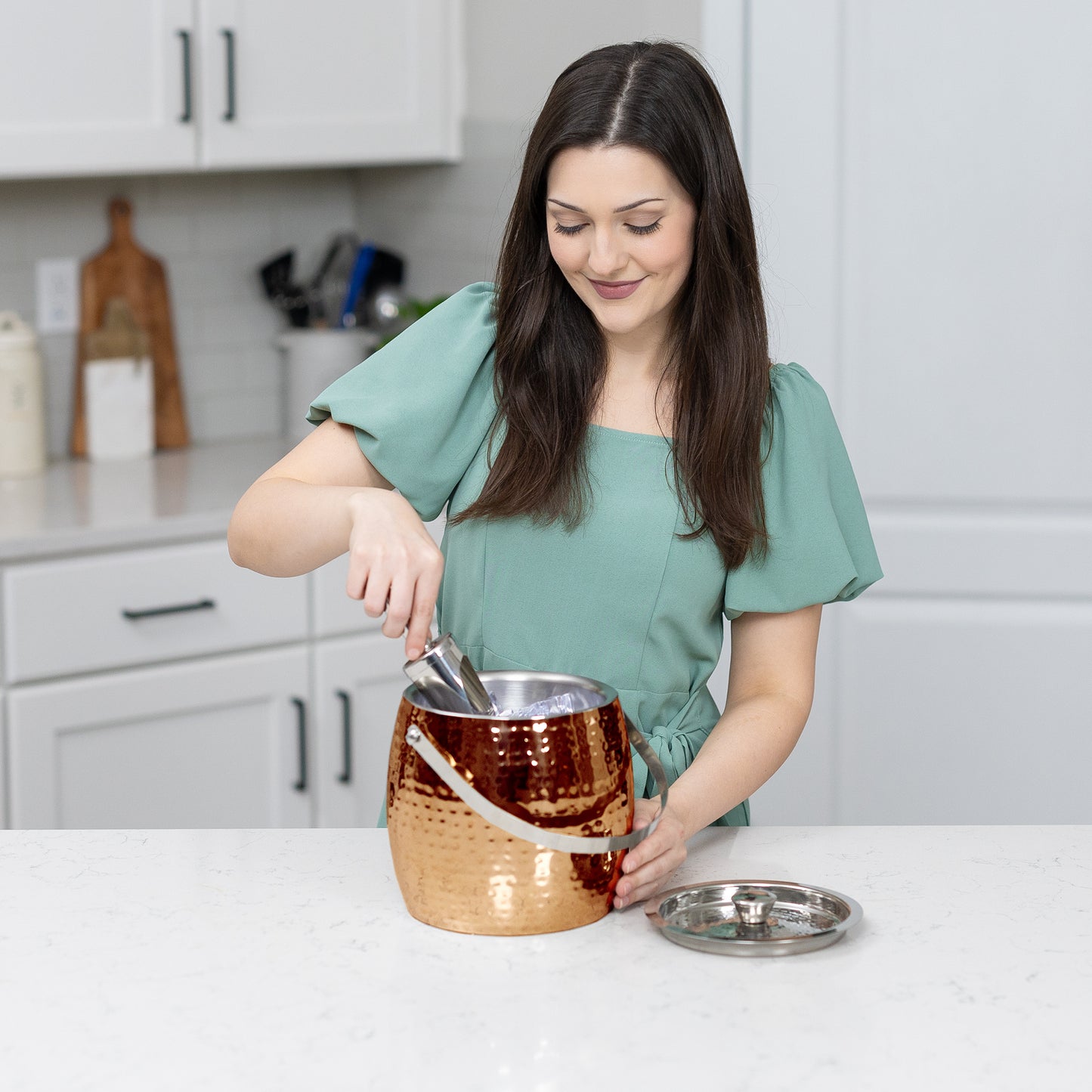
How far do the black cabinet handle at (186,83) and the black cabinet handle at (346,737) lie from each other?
107 centimetres

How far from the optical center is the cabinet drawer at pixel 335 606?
2553 millimetres

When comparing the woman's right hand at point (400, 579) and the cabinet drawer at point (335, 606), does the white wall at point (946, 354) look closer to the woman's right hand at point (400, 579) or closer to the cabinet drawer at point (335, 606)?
the cabinet drawer at point (335, 606)

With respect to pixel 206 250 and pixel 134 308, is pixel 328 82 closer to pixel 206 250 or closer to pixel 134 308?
pixel 206 250

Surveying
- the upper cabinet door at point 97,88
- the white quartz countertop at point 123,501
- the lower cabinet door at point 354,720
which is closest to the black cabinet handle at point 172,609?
the white quartz countertop at point 123,501

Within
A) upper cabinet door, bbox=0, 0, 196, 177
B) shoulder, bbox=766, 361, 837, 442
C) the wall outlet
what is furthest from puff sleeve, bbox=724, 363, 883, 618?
the wall outlet

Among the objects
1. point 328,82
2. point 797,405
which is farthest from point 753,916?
point 328,82

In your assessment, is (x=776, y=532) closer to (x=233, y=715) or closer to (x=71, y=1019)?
(x=71, y=1019)

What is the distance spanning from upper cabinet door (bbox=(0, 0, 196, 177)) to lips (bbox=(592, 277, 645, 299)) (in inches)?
65.0

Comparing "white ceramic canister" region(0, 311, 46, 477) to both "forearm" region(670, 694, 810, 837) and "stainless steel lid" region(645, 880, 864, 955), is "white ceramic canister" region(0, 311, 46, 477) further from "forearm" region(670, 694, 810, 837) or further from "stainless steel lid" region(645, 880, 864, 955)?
"stainless steel lid" region(645, 880, 864, 955)

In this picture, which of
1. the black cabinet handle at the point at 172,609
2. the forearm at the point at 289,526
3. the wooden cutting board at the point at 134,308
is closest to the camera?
the forearm at the point at 289,526

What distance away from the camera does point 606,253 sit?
123 cm

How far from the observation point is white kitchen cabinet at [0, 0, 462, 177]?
256 cm

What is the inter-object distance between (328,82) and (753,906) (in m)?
2.22

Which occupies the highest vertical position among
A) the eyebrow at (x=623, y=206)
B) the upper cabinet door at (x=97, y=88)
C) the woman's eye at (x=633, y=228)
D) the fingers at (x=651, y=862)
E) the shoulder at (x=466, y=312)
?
the upper cabinet door at (x=97, y=88)
